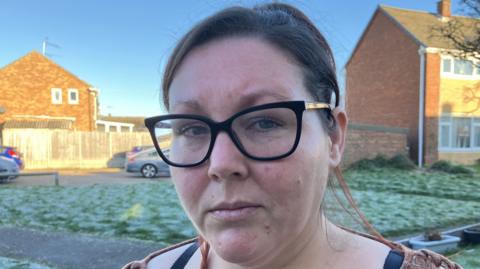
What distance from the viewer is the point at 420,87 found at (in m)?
19.9

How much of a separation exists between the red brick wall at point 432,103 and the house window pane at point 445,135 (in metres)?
1.11

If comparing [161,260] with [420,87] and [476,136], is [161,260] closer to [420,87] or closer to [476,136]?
[420,87]

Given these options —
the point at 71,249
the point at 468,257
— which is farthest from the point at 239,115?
the point at 71,249

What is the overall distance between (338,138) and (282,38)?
1.18 feet

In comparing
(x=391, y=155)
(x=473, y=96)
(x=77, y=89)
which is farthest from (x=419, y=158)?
(x=77, y=89)

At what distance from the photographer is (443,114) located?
67.4 feet

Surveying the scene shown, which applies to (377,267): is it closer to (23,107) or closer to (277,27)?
(277,27)

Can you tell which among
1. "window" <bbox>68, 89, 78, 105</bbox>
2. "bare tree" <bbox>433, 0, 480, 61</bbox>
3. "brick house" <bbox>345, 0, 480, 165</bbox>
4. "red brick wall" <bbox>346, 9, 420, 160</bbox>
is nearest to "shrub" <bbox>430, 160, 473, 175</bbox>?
"brick house" <bbox>345, 0, 480, 165</bbox>

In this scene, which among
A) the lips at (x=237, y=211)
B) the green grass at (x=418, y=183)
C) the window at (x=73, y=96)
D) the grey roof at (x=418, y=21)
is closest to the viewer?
the lips at (x=237, y=211)

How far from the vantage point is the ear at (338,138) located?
4.11 ft

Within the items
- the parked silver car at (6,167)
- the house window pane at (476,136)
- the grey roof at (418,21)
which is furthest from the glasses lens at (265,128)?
the house window pane at (476,136)

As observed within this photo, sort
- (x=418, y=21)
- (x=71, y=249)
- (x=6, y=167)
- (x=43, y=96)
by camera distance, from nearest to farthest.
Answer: (x=71, y=249) < (x=6, y=167) < (x=418, y=21) < (x=43, y=96)

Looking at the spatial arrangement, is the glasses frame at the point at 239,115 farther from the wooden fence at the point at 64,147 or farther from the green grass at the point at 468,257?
the wooden fence at the point at 64,147

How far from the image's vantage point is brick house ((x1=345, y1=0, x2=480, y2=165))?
19.7m
